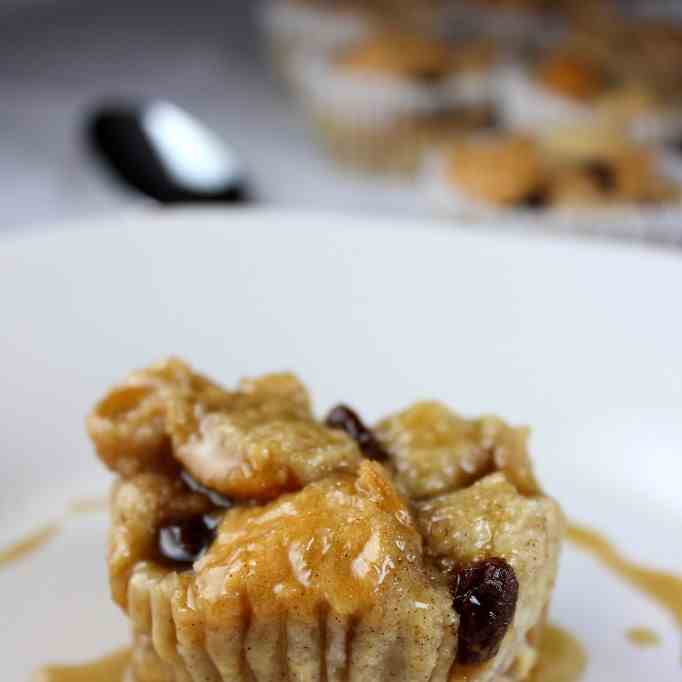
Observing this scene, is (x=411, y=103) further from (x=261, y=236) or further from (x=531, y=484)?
(x=531, y=484)

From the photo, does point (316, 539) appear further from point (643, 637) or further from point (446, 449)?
point (643, 637)

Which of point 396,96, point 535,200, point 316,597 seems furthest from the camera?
point 396,96

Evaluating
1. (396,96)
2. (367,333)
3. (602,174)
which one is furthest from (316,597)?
(396,96)

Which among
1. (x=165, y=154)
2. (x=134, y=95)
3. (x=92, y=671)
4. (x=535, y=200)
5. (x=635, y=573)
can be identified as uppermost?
(x=134, y=95)

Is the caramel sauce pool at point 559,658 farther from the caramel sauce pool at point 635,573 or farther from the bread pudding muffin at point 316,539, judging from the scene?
the caramel sauce pool at point 635,573

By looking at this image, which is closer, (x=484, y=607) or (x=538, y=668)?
(x=484, y=607)

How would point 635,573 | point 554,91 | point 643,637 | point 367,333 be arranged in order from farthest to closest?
point 554,91, point 367,333, point 635,573, point 643,637

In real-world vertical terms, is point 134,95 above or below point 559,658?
above
